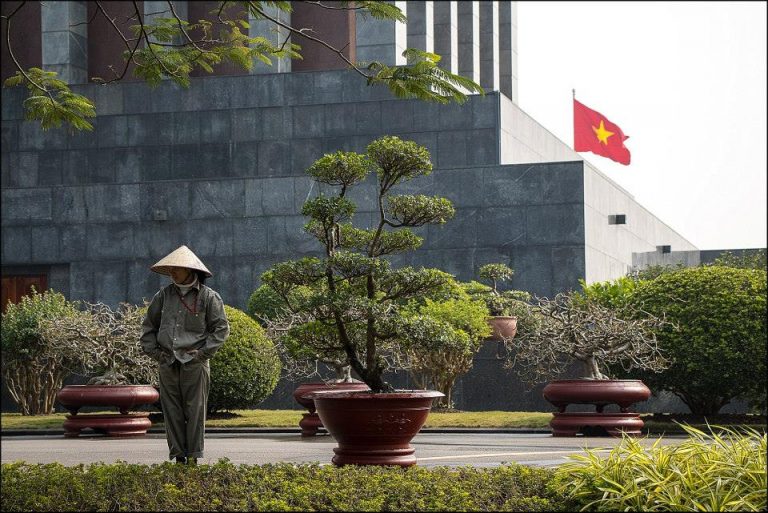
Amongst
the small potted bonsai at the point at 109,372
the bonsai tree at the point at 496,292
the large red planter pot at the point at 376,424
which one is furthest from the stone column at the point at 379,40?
the large red planter pot at the point at 376,424

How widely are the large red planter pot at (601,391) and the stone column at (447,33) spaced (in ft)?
73.9

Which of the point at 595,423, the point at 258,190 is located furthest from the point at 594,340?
the point at 258,190

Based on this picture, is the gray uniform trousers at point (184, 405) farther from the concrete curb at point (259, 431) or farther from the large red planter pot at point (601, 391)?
the concrete curb at point (259, 431)

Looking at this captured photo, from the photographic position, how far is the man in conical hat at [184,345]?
34.5 ft

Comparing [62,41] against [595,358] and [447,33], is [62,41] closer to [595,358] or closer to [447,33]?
[447,33]

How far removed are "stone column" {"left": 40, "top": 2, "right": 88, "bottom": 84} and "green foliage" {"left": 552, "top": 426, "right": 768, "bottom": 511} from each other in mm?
29433

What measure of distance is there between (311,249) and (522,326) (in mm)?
5865

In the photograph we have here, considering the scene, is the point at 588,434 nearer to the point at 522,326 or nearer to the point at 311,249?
the point at 522,326

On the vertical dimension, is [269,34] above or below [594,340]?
above

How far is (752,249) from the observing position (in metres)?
37.4

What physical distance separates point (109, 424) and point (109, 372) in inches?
40.1

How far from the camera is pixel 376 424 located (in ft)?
37.2

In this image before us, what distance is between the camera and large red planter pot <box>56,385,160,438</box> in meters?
19.9

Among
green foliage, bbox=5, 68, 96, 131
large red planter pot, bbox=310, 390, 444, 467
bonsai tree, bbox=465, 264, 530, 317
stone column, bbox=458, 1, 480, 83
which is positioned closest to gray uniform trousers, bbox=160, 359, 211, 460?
large red planter pot, bbox=310, 390, 444, 467
